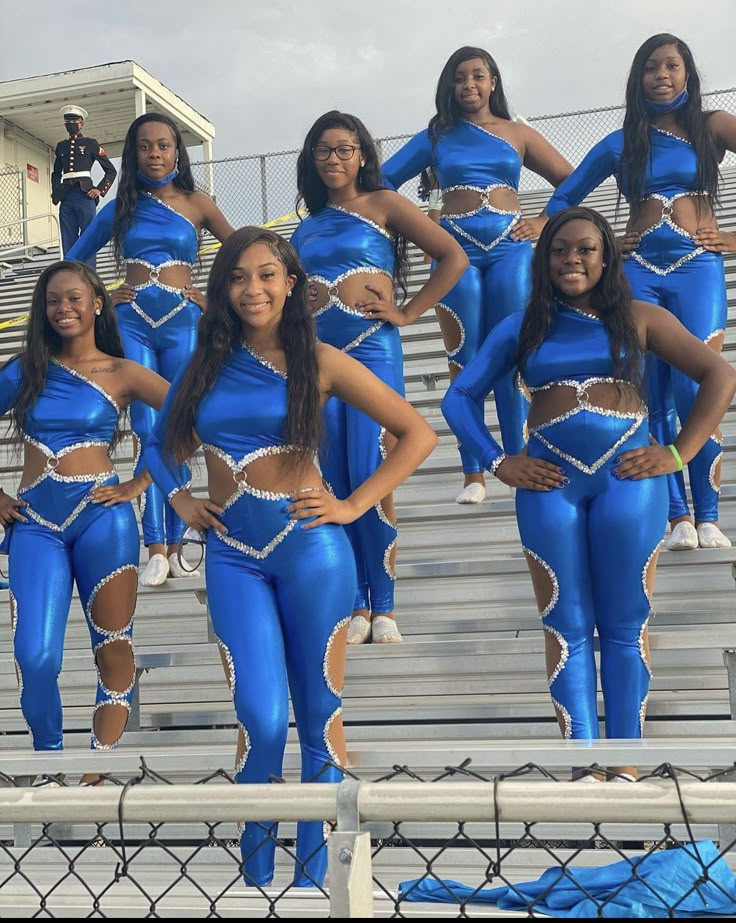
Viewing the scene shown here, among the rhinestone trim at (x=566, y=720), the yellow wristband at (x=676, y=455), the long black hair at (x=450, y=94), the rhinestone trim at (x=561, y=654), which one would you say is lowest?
the rhinestone trim at (x=566, y=720)

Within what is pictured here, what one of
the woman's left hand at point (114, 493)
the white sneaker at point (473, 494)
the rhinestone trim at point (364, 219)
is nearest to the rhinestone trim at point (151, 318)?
the rhinestone trim at point (364, 219)

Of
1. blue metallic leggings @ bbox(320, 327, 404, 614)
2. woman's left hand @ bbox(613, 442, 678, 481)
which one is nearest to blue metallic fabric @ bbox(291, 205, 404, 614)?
blue metallic leggings @ bbox(320, 327, 404, 614)

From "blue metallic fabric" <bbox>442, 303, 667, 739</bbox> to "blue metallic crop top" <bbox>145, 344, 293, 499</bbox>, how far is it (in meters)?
0.76

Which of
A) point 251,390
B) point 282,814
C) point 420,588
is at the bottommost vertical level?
point 420,588

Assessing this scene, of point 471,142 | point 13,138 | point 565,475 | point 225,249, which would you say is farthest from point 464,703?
point 13,138

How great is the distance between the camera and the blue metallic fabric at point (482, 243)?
4.75 m

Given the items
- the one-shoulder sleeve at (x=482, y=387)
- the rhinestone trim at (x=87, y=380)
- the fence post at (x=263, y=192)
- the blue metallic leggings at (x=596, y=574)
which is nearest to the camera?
the blue metallic leggings at (x=596, y=574)

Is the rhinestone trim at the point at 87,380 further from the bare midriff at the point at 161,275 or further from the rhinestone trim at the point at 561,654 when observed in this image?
the rhinestone trim at the point at 561,654

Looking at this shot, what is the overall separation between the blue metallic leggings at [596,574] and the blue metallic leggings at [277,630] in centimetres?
60

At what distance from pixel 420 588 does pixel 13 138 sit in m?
13.1

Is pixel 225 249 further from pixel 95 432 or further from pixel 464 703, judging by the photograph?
pixel 464 703

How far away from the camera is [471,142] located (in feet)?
15.7

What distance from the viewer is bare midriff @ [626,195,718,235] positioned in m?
4.30

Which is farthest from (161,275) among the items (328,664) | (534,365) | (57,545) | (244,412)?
(328,664)
